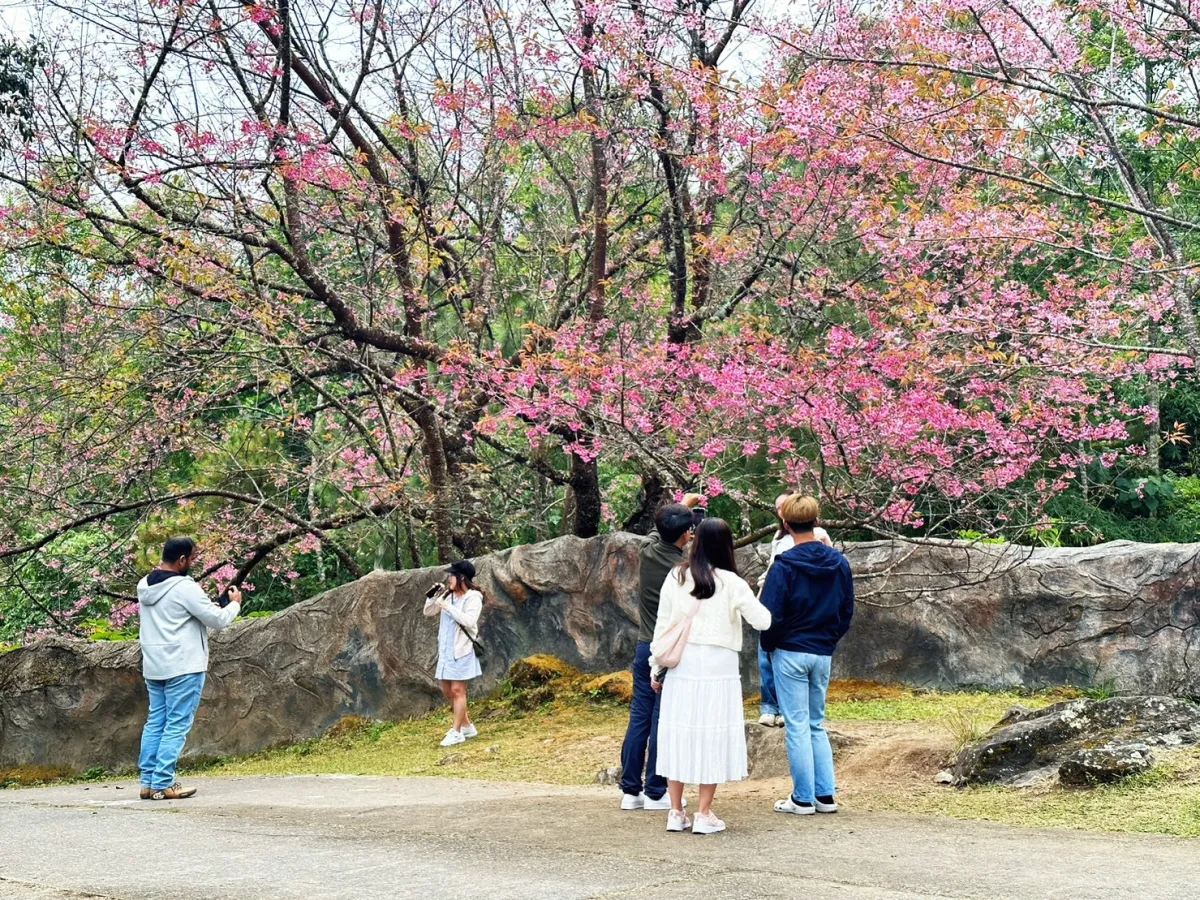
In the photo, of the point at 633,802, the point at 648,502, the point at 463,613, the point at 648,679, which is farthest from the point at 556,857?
the point at 648,502

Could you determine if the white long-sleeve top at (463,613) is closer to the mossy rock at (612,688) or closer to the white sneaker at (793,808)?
the mossy rock at (612,688)

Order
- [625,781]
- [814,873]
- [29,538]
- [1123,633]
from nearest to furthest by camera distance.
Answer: [814,873] < [625,781] < [1123,633] < [29,538]

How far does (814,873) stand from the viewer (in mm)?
4426

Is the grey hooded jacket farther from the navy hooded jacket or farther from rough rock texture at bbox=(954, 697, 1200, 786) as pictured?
rough rock texture at bbox=(954, 697, 1200, 786)

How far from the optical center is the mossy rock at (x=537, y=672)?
11.4 m

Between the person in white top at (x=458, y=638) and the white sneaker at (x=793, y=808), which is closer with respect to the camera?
the white sneaker at (x=793, y=808)

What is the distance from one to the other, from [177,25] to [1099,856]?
9569 millimetres

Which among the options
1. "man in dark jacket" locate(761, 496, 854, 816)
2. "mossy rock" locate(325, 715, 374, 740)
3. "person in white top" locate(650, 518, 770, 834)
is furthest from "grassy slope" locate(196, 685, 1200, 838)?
"person in white top" locate(650, 518, 770, 834)

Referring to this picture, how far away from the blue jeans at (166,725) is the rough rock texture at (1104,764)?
208 inches

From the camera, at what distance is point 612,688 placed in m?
10.8

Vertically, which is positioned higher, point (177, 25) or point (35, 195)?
point (177, 25)

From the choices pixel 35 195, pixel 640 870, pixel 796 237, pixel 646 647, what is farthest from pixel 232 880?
pixel 796 237

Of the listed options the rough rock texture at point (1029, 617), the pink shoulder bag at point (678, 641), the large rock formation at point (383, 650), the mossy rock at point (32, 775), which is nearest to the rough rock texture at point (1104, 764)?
the pink shoulder bag at point (678, 641)

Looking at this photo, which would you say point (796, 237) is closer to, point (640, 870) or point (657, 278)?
point (657, 278)
